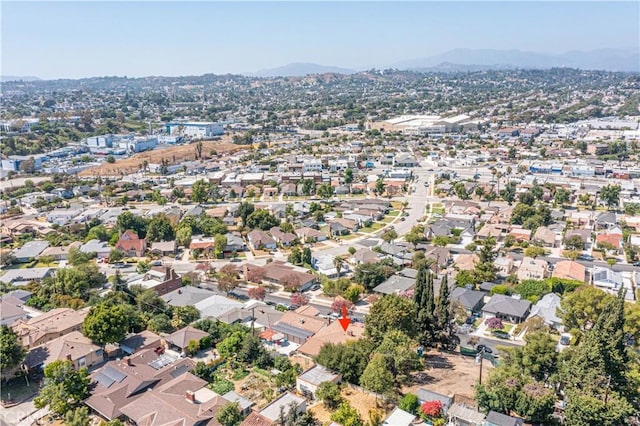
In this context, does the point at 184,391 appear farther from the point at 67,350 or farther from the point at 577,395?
the point at 577,395

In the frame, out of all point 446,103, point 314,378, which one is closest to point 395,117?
point 446,103

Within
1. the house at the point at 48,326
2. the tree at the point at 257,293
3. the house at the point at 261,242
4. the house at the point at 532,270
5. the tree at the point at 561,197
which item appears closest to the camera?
the house at the point at 48,326

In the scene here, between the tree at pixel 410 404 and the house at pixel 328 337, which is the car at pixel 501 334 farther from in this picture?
the tree at pixel 410 404

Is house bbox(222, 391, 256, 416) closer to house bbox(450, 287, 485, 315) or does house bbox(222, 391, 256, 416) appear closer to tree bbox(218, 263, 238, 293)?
tree bbox(218, 263, 238, 293)

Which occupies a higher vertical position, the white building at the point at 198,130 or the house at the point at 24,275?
the white building at the point at 198,130

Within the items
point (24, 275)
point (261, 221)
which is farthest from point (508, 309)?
point (24, 275)

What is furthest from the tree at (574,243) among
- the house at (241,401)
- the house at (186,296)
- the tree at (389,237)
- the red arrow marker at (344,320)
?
the house at (241,401)

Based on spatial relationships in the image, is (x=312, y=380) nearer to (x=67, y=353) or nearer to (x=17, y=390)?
(x=67, y=353)
